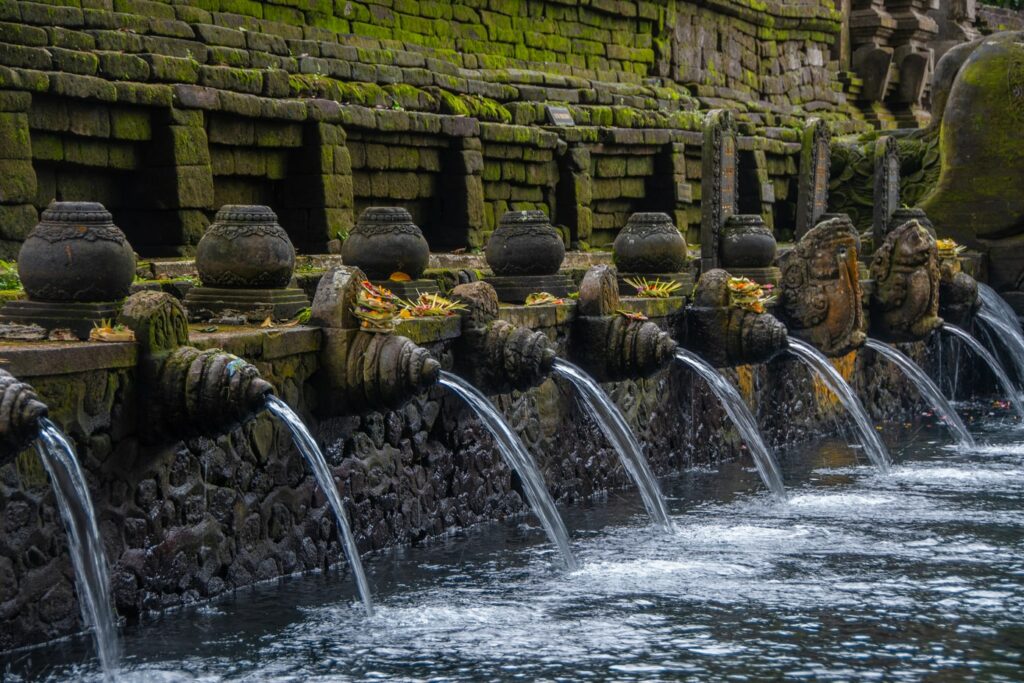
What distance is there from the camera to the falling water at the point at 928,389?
1405 centimetres

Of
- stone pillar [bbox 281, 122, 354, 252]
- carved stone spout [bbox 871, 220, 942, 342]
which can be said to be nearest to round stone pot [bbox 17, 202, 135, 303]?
stone pillar [bbox 281, 122, 354, 252]

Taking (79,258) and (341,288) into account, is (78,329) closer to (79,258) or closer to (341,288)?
(79,258)

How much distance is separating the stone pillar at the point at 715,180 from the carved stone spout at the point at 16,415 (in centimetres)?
909

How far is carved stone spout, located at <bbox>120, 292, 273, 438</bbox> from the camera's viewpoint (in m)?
7.05

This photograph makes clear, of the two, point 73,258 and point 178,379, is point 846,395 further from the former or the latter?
point 73,258

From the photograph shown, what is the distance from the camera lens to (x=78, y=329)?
23.7 feet

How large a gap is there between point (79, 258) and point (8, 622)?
68.8 inches

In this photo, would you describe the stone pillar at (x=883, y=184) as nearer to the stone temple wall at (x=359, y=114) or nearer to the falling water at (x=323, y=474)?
the stone temple wall at (x=359, y=114)

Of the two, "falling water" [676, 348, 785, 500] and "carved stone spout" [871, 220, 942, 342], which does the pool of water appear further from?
"carved stone spout" [871, 220, 942, 342]

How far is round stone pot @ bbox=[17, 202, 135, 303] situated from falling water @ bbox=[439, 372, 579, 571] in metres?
2.20

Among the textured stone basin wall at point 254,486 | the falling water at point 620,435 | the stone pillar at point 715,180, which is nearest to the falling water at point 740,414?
the textured stone basin wall at point 254,486

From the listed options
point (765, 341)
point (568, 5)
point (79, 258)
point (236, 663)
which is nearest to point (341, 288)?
point (79, 258)

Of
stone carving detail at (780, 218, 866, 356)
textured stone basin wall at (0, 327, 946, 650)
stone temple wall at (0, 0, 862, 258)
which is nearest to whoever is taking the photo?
textured stone basin wall at (0, 327, 946, 650)

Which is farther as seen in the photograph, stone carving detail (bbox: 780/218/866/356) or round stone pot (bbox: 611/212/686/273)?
stone carving detail (bbox: 780/218/866/356)
